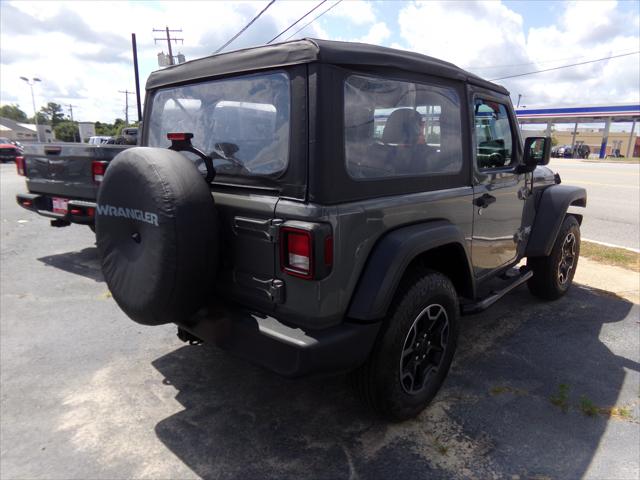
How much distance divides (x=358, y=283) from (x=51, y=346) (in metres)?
2.74

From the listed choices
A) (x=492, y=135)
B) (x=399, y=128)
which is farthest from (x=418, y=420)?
(x=492, y=135)

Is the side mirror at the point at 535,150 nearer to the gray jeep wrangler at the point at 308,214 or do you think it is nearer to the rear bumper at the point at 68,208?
the gray jeep wrangler at the point at 308,214

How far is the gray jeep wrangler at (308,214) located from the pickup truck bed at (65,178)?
9.00 ft

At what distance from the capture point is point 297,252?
2.07 m

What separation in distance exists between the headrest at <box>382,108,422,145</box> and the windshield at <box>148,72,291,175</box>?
0.60 m

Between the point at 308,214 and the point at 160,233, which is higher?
the point at 308,214

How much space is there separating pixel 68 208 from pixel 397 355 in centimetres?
467

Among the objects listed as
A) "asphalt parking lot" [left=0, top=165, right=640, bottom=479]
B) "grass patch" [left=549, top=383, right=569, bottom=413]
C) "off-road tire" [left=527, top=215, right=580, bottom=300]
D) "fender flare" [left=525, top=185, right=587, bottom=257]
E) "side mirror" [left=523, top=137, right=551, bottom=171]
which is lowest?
"asphalt parking lot" [left=0, top=165, right=640, bottom=479]

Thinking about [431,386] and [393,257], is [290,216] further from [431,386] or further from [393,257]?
[431,386]

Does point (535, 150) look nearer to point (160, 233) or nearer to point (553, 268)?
point (553, 268)

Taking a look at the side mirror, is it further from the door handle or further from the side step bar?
the side step bar

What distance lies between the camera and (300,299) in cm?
213

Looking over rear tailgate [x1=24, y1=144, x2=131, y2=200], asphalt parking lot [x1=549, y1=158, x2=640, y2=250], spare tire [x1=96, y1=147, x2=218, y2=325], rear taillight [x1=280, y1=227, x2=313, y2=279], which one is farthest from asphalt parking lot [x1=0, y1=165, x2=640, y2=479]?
asphalt parking lot [x1=549, y1=158, x2=640, y2=250]

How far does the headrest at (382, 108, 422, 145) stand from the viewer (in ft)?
8.15
